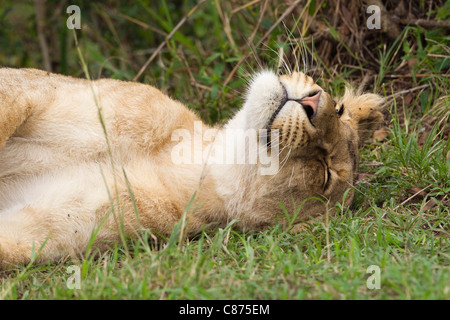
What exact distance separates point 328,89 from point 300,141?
2.13 metres

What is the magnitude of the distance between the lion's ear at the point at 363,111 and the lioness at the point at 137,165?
1.45 feet

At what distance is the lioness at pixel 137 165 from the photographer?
11.4 feet

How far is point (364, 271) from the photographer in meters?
2.72

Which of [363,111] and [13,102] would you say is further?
[363,111]

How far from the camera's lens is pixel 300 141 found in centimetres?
351

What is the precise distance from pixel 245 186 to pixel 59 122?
1219mm

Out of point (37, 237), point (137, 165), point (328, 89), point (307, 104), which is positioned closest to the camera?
point (37, 237)

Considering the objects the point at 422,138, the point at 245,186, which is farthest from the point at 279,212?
the point at 422,138

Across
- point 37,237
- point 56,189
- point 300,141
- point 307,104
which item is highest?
point 307,104

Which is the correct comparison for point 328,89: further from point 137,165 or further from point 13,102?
point 13,102

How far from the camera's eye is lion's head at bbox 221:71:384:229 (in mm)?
3486

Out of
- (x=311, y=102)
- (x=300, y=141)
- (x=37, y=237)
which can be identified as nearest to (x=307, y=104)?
(x=311, y=102)

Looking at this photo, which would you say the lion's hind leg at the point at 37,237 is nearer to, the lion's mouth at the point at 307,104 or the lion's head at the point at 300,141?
the lion's head at the point at 300,141

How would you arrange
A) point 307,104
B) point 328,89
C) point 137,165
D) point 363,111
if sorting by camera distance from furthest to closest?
point 328,89 < point 363,111 < point 137,165 < point 307,104
